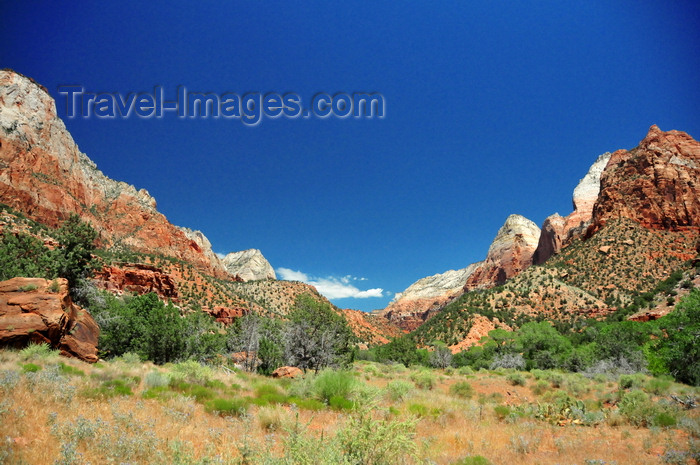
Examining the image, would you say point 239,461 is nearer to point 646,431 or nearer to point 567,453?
point 567,453

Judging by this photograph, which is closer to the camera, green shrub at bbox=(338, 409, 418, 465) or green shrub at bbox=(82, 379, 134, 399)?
green shrub at bbox=(338, 409, 418, 465)

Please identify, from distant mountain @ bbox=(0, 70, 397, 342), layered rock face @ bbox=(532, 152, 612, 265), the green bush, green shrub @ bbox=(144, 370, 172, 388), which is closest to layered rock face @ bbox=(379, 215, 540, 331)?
layered rock face @ bbox=(532, 152, 612, 265)

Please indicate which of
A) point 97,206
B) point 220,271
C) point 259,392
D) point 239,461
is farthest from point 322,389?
point 220,271

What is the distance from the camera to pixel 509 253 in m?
123

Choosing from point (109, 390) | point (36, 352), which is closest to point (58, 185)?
point (36, 352)

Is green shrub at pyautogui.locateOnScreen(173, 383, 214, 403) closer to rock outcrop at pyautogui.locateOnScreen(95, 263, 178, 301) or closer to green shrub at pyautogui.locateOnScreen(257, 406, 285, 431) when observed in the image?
green shrub at pyautogui.locateOnScreen(257, 406, 285, 431)

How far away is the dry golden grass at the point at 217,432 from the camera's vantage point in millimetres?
4531

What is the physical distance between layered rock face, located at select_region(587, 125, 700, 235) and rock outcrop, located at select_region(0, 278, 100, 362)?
80528 millimetres

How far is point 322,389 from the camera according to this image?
1035 centimetres

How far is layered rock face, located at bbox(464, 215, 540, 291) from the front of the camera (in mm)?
117938

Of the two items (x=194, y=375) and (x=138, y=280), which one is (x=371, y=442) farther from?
(x=138, y=280)

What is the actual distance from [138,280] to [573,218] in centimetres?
11593

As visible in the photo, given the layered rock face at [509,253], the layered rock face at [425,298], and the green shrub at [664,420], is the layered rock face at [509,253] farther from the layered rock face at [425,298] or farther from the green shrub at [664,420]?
the green shrub at [664,420]

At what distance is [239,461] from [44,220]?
2928 inches
